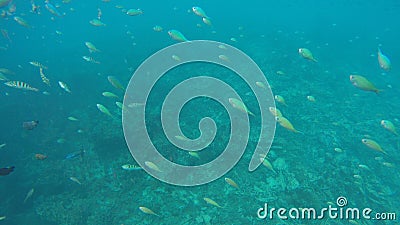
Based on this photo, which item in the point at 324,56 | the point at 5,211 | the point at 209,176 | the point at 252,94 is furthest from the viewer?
the point at 324,56

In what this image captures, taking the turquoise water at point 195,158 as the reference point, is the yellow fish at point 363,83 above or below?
above

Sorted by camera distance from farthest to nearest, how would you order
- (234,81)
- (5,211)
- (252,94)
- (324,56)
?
1. (324,56)
2. (234,81)
3. (252,94)
4. (5,211)

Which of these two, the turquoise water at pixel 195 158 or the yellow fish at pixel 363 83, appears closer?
the yellow fish at pixel 363 83

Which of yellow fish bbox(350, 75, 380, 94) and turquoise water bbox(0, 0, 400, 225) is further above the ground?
yellow fish bbox(350, 75, 380, 94)

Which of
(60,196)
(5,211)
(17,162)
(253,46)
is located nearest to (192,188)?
(60,196)

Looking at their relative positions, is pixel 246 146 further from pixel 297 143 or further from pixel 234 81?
pixel 234 81

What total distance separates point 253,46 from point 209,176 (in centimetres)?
1613

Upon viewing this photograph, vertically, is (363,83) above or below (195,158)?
above

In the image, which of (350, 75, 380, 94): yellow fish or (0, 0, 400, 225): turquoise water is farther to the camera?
(0, 0, 400, 225): turquoise water

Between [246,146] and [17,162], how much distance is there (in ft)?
25.9

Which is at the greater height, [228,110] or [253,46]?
[228,110]

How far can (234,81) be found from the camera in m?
13.2

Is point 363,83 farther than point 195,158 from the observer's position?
Answer: No

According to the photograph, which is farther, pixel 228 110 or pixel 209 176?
pixel 228 110
